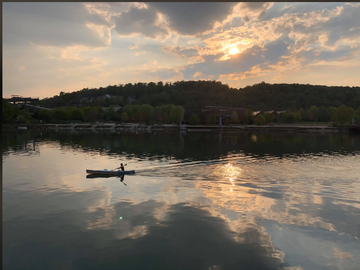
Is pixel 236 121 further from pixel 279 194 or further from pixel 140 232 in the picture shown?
pixel 140 232

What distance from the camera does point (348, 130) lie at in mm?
159000

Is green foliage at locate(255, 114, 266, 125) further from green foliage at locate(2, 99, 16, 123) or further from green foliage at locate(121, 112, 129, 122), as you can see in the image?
green foliage at locate(2, 99, 16, 123)

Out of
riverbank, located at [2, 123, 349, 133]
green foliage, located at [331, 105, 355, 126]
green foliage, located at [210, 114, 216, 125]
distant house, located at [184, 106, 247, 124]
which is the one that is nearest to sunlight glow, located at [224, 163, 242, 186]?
riverbank, located at [2, 123, 349, 133]

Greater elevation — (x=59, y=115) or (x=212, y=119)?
(x=59, y=115)

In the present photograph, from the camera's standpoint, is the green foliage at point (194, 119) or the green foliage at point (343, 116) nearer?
the green foliage at point (343, 116)

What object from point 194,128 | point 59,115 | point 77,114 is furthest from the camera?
point 77,114

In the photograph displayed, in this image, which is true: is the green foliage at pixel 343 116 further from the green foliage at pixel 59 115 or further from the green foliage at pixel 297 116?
the green foliage at pixel 59 115

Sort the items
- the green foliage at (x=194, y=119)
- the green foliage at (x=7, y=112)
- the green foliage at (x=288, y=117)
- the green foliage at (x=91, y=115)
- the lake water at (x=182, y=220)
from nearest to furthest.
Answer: the lake water at (x=182, y=220) < the green foliage at (x=7, y=112) < the green foliage at (x=194, y=119) < the green foliage at (x=91, y=115) < the green foliage at (x=288, y=117)

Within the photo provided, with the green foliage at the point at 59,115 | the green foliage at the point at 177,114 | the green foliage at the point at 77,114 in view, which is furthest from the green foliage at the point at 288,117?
the green foliage at the point at 59,115

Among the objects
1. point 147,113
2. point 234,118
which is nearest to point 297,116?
point 234,118

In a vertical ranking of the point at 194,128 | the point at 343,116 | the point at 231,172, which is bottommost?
the point at 231,172

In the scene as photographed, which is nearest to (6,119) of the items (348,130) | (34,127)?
(34,127)

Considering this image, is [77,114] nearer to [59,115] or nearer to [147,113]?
[59,115]

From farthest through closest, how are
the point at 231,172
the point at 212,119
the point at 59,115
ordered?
the point at 212,119, the point at 59,115, the point at 231,172
